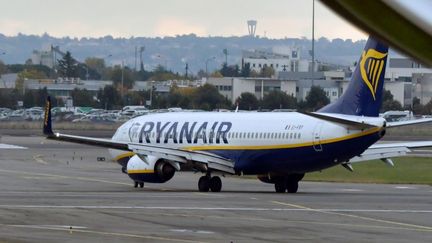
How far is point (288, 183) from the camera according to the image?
36250mm

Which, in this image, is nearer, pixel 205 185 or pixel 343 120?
pixel 343 120

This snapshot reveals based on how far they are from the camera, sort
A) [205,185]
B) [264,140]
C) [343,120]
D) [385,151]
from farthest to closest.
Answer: [385,151]
[205,185]
[264,140]
[343,120]

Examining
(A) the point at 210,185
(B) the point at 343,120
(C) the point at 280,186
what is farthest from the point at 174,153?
(B) the point at 343,120

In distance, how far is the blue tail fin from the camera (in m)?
31.5

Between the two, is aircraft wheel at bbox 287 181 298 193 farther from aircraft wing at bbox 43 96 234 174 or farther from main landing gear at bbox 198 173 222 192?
main landing gear at bbox 198 173 222 192

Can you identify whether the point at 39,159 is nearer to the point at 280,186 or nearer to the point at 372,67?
the point at 280,186

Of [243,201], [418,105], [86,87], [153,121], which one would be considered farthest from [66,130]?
[243,201]

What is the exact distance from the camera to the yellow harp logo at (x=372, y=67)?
103ft

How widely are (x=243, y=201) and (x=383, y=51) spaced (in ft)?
18.7

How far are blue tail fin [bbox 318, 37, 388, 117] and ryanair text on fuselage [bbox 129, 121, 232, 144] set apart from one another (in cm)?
562

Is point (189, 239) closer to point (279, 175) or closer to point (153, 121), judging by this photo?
point (279, 175)

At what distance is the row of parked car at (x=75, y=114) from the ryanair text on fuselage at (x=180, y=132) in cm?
6786

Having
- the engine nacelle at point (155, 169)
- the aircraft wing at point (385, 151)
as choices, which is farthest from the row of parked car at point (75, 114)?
the engine nacelle at point (155, 169)

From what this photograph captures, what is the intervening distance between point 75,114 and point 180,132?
284 ft
